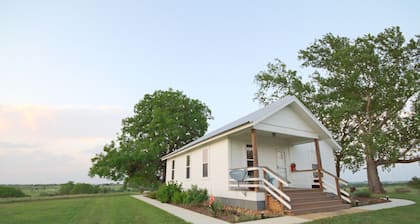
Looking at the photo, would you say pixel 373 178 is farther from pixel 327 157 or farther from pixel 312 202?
pixel 312 202

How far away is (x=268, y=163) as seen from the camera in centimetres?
1212

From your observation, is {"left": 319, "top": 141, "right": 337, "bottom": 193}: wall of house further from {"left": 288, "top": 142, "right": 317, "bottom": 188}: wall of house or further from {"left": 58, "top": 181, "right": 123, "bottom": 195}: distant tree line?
{"left": 58, "top": 181, "right": 123, "bottom": 195}: distant tree line

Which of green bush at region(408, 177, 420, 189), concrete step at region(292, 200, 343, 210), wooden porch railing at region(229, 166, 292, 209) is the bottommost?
green bush at region(408, 177, 420, 189)

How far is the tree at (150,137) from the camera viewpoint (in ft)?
78.3

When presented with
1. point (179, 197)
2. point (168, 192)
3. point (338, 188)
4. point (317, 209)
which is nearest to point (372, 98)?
point (338, 188)

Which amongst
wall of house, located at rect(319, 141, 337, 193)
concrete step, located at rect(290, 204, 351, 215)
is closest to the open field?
wall of house, located at rect(319, 141, 337, 193)

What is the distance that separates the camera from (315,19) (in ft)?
52.4

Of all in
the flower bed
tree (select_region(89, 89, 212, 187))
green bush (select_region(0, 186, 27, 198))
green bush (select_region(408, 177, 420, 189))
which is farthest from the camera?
green bush (select_region(0, 186, 27, 198))

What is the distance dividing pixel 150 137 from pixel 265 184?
60.9ft

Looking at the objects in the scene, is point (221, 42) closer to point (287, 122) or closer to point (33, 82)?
point (287, 122)

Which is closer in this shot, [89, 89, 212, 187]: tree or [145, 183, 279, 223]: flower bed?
[145, 183, 279, 223]: flower bed

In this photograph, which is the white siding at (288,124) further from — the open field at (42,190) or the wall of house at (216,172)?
the open field at (42,190)

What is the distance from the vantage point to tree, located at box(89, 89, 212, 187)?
23.9m

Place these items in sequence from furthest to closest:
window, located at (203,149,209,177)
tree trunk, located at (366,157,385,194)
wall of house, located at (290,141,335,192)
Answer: tree trunk, located at (366,157,385,194), wall of house, located at (290,141,335,192), window, located at (203,149,209,177)
